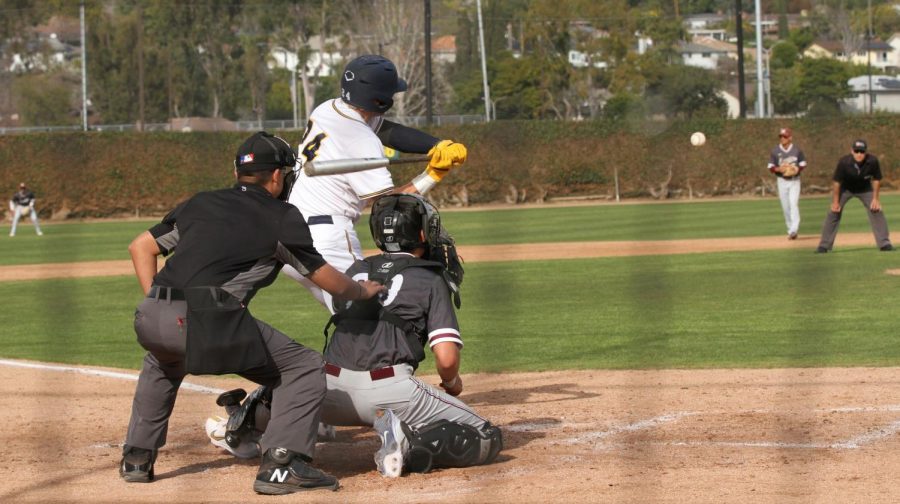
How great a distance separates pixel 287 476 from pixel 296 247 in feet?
3.32

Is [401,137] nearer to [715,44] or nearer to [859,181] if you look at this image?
[859,181]

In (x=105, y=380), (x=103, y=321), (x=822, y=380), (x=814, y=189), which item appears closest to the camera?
(x=822, y=380)

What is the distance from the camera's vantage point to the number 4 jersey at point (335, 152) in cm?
657

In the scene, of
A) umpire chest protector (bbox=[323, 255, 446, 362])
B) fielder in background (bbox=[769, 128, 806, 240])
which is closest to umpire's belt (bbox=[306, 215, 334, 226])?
umpire chest protector (bbox=[323, 255, 446, 362])

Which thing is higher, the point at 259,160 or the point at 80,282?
the point at 259,160

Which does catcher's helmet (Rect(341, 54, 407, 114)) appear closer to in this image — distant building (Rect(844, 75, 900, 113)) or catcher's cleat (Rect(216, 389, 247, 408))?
catcher's cleat (Rect(216, 389, 247, 408))

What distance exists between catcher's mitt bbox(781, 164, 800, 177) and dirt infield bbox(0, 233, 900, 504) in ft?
39.1

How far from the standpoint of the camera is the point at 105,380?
29.3 feet

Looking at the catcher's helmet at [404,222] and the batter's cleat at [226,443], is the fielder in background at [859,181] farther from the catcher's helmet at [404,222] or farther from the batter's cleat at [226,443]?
the batter's cleat at [226,443]

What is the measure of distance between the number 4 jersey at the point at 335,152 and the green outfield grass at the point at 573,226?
683 inches

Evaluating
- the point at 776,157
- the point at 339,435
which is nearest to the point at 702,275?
the point at 776,157

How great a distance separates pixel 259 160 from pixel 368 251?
57.0 ft

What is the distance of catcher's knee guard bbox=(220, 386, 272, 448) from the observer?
6055 millimetres

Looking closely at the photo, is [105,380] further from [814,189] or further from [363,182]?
[814,189]
